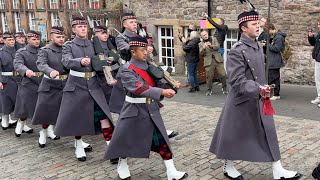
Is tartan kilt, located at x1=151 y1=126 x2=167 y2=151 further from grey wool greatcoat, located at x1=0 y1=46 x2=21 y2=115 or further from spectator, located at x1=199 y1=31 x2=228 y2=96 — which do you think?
spectator, located at x1=199 y1=31 x2=228 y2=96

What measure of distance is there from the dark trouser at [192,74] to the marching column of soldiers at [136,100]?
3986mm

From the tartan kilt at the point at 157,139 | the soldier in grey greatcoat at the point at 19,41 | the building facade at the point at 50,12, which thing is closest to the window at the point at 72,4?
the building facade at the point at 50,12

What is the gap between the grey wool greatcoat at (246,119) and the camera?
4.61 m

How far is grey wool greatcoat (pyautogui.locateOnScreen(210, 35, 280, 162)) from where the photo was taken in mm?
4605

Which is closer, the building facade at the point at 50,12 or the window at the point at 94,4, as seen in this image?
the building facade at the point at 50,12

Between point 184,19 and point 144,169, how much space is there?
8.53 meters

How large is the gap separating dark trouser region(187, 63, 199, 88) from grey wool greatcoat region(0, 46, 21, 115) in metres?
4.51

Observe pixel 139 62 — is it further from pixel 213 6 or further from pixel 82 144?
pixel 213 6

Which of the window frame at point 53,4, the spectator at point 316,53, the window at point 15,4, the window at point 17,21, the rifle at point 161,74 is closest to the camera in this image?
the rifle at point 161,74

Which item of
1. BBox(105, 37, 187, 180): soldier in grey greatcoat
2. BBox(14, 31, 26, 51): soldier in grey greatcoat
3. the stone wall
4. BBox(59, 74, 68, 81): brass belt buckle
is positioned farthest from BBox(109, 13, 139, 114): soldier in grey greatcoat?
the stone wall

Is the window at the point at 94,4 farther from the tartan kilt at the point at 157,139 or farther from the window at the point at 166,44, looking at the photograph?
the tartan kilt at the point at 157,139

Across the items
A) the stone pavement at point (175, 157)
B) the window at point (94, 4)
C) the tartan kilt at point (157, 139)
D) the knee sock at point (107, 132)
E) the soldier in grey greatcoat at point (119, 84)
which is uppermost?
the window at point (94, 4)

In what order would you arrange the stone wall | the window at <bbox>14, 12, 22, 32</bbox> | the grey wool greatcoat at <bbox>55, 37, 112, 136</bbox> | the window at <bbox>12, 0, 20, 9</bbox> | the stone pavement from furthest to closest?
the window at <bbox>14, 12, 22, 32</bbox> < the window at <bbox>12, 0, 20, 9</bbox> < the stone wall < the grey wool greatcoat at <bbox>55, 37, 112, 136</bbox> < the stone pavement

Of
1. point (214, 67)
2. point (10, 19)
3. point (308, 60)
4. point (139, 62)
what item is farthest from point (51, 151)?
point (10, 19)
